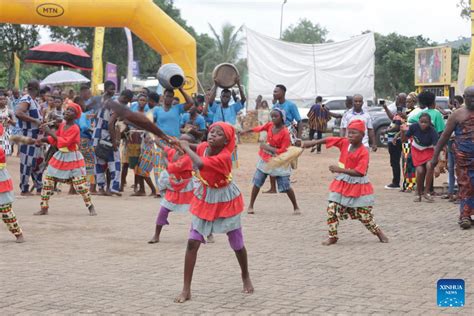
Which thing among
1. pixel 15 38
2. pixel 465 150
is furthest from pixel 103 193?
pixel 15 38

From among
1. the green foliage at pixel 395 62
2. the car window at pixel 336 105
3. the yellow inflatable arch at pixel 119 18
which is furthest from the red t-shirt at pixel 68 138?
the green foliage at pixel 395 62

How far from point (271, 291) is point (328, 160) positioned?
1551cm

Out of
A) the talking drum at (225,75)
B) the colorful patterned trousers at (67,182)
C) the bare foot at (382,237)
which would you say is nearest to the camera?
the bare foot at (382,237)

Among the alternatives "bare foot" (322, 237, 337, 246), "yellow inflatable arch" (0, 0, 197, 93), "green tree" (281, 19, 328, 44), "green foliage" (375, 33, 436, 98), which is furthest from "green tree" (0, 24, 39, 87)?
"green tree" (281, 19, 328, 44)

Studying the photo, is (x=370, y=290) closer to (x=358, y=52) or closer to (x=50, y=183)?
(x=50, y=183)

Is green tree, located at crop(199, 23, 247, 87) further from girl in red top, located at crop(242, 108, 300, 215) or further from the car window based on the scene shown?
girl in red top, located at crop(242, 108, 300, 215)

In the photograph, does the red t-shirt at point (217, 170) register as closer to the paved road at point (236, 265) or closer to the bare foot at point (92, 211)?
the paved road at point (236, 265)

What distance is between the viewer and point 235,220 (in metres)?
6.29

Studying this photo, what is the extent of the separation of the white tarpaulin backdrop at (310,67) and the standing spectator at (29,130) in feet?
56.5

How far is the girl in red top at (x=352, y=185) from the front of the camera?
8461mm

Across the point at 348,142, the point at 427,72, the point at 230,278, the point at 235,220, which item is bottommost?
the point at 230,278

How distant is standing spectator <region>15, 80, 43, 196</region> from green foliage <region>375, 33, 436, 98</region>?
123ft

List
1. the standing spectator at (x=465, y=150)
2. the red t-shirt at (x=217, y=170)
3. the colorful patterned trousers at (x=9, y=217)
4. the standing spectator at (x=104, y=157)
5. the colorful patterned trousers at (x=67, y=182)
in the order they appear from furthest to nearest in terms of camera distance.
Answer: the standing spectator at (x=104, y=157), the colorful patterned trousers at (x=67, y=182), the standing spectator at (x=465, y=150), the colorful patterned trousers at (x=9, y=217), the red t-shirt at (x=217, y=170)

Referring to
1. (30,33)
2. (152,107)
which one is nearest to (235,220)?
(152,107)
